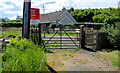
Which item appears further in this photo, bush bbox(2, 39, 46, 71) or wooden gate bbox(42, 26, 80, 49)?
wooden gate bbox(42, 26, 80, 49)

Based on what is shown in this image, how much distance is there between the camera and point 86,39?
30.9 ft

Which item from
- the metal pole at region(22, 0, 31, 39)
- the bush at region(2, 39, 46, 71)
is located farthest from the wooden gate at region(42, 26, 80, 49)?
the bush at region(2, 39, 46, 71)

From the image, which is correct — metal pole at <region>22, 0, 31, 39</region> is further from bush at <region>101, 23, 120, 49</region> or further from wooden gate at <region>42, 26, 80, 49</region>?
bush at <region>101, 23, 120, 49</region>

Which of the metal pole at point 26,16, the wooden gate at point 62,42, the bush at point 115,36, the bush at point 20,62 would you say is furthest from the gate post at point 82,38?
the bush at point 20,62

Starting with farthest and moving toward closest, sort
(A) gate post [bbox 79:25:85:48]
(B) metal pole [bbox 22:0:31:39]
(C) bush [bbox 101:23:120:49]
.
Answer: (A) gate post [bbox 79:25:85:48]
(C) bush [bbox 101:23:120:49]
(B) metal pole [bbox 22:0:31:39]

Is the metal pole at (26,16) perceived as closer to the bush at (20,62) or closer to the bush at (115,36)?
the bush at (20,62)

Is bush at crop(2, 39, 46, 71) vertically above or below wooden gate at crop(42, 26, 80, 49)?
above

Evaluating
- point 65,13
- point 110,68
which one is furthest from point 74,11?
point 110,68

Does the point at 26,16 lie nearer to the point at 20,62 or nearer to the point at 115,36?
the point at 20,62

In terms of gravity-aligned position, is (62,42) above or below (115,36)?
below

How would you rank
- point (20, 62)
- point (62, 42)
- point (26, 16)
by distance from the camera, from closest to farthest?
point (20, 62)
point (26, 16)
point (62, 42)

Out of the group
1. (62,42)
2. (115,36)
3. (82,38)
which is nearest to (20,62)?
(82,38)

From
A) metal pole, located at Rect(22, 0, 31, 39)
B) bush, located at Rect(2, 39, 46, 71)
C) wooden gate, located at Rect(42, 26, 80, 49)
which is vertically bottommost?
wooden gate, located at Rect(42, 26, 80, 49)

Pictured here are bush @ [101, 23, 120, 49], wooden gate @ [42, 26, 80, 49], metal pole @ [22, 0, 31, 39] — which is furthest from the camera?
wooden gate @ [42, 26, 80, 49]
